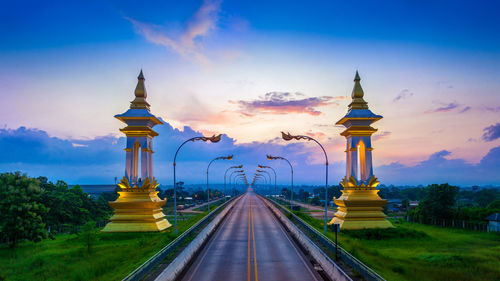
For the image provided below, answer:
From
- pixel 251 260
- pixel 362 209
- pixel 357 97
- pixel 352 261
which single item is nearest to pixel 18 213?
pixel 251 260

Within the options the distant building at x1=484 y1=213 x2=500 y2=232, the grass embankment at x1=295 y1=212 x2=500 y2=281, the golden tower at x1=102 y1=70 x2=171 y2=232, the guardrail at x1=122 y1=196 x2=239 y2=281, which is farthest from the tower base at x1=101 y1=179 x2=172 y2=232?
the distant building at x1=484 y1=213 x2=500 y2=232

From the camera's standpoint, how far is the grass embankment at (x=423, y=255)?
20.9m

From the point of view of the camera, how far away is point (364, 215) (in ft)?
116

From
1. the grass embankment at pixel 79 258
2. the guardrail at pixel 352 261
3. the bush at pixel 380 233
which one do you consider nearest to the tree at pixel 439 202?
the bush at pixel 380 233

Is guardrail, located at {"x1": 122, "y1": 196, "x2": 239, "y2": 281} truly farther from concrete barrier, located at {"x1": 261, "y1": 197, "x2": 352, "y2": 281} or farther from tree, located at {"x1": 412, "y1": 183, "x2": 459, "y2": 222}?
tree, located at {"x1": 412, "y1": 183, "x2": 459, "y2": 222}

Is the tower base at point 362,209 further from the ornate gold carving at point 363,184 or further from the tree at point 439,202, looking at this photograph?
the tree at point 439,202

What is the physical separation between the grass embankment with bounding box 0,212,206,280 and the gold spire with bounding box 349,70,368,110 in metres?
23.7

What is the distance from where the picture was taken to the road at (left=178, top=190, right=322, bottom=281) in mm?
18312

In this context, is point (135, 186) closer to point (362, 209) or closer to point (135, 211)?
point (135, 211)

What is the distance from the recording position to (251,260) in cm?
2167

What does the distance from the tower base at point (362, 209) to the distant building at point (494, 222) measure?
17844mm

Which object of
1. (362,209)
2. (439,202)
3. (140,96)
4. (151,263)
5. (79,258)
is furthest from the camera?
(439,202)

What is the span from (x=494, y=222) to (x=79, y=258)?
47.0 metres

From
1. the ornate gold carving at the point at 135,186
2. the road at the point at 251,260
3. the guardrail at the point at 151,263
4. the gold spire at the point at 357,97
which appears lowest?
the road at the point at 251,260
